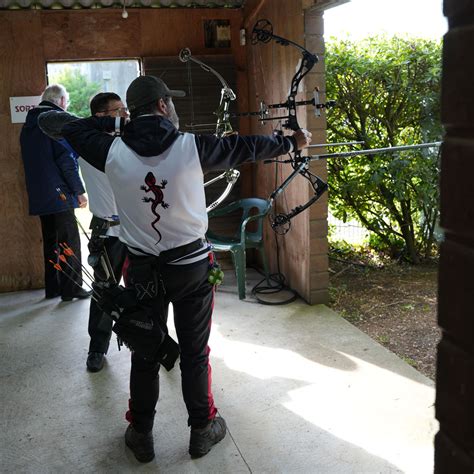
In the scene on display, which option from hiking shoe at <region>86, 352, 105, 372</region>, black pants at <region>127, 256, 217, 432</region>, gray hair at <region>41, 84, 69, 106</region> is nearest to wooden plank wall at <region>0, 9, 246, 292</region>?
Answer: gray hair at <region>41, 84, 69, 106</region>

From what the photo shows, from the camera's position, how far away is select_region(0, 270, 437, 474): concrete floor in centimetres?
250

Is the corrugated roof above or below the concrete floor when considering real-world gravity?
above

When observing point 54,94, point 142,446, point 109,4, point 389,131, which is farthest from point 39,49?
point 142,446

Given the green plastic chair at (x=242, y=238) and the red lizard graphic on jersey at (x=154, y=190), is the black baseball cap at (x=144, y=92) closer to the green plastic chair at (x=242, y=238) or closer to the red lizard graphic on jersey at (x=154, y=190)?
the red lizard graphic on jersey at (x=154, y=190)

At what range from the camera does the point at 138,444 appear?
254 centimetres

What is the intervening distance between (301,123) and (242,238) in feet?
3.58

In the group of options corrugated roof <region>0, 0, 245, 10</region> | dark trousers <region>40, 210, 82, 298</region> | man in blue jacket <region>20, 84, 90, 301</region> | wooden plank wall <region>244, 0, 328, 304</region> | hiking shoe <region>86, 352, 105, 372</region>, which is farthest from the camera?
corrugated roof <region>0, 0, 245, 10</region>

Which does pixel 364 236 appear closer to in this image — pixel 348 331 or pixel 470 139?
pixel 348 331

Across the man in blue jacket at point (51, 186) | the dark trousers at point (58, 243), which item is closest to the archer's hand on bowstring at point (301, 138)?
the man in blue jacket at point (51, 186)

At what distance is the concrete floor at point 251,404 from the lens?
2502 mm

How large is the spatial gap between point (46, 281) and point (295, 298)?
2139 millimetres

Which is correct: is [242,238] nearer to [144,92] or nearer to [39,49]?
[39,49]

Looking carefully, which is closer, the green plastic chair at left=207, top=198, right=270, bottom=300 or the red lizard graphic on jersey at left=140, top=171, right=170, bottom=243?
the red lizard graphic on jersey at left=140, top=171, right=170, bottom=243

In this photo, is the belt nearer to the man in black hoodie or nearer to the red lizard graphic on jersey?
the man in black hoodie
